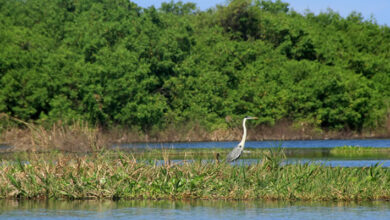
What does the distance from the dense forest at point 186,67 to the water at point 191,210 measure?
35523mm

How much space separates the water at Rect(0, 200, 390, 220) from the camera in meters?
15.1

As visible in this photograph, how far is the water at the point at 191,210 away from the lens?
15078 millimetres

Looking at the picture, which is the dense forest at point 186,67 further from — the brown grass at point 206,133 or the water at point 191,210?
the water at point 191,210

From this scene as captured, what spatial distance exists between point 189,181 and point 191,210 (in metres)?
1.55

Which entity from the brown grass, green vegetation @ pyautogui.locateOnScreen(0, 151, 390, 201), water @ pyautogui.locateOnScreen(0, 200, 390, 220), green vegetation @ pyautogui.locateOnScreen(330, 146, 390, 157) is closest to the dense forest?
the brown grass

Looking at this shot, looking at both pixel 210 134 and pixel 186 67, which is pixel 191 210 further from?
pixel 186 67

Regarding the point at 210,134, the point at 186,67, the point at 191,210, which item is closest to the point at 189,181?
the point at 191,210

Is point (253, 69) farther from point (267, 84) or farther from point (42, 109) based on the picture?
point (42, 109)

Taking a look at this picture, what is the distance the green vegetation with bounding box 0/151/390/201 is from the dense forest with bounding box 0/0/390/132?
34.4m

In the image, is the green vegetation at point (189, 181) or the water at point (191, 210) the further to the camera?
the green vegetation at point (189, 181)

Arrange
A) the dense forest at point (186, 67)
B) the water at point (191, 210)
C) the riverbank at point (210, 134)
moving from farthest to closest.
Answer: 1. the dense forest at point (186, 67)
2. the riverbank at point (210, 134)
3. the water at point (191, 210)

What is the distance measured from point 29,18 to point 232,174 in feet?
179

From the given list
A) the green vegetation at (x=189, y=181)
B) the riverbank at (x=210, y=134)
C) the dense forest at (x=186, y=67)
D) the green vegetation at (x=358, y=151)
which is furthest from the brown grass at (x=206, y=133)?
the green vegetation at (x=189, y=181)

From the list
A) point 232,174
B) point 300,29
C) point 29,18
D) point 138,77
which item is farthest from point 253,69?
point 232,174
